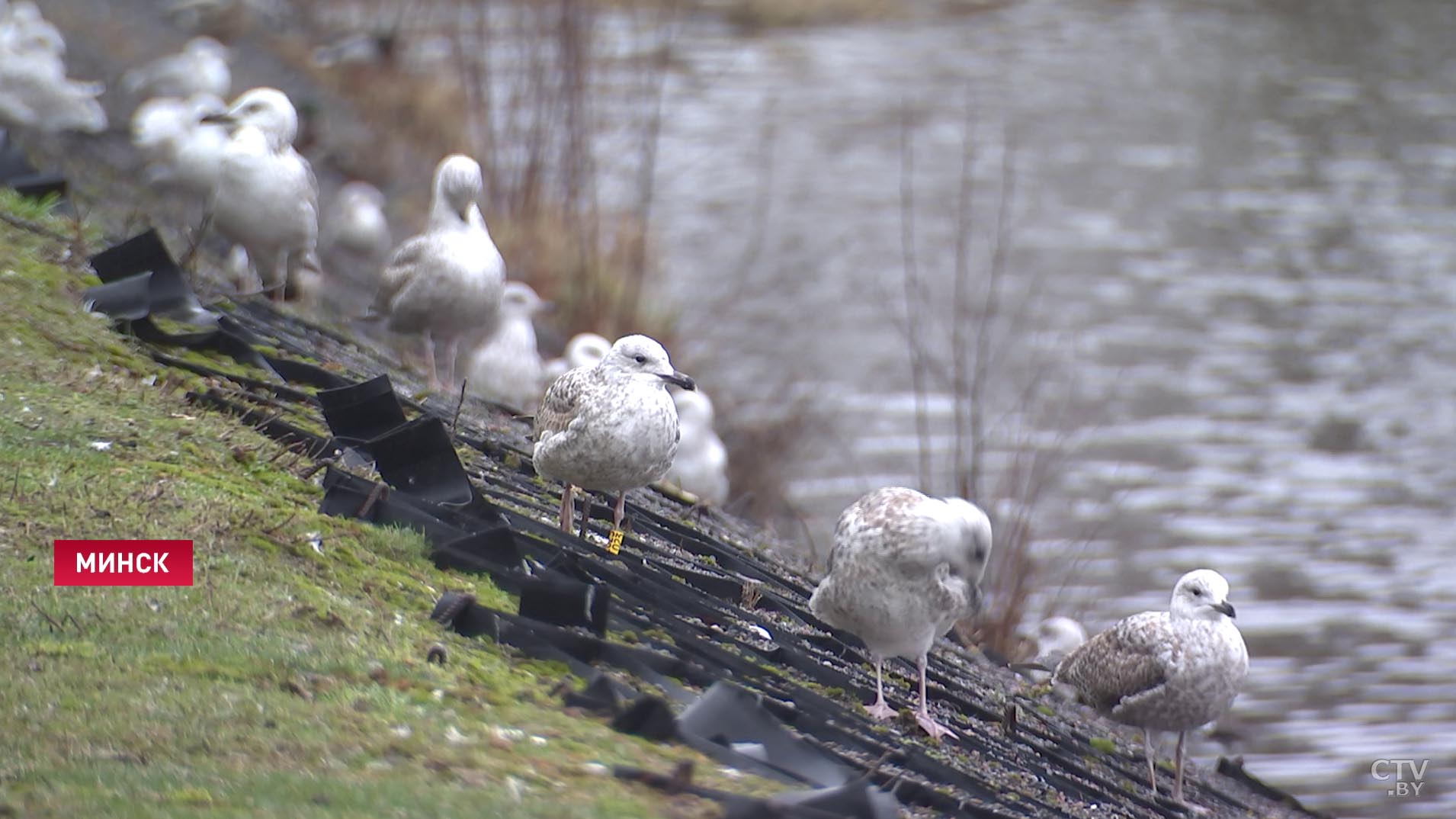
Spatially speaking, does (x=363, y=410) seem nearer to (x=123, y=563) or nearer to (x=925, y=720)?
(x=123, y=563)

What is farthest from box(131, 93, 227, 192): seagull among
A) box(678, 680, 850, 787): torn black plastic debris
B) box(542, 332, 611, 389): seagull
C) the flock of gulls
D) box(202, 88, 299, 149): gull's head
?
box(678, 680, 850, 787): torn black plastic debris

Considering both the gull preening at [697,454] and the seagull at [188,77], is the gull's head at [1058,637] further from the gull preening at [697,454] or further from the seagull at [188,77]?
the seagull at [188,77]

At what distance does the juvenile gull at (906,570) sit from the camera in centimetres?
553

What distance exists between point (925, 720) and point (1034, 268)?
1482 cm

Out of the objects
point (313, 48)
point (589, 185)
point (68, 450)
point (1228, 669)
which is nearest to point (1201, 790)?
point (1228, 669)

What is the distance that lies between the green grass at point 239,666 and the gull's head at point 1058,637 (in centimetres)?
470

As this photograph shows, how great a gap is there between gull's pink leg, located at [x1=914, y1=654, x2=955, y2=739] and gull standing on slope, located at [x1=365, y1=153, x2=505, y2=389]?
3.62 m

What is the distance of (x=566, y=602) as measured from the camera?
5.13 m

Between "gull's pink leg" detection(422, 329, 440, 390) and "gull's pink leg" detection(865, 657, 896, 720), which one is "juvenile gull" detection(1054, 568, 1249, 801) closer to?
"gull's pink leg" detection(865, 657, 896, 720)

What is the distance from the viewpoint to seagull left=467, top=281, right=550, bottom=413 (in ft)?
35.2

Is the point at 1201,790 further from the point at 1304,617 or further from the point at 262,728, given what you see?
the point at 1304,617

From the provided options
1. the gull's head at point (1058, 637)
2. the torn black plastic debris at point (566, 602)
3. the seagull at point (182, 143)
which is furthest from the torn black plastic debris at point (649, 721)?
the seagull at point (182, 143)

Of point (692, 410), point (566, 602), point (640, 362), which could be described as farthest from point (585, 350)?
point (566, 602)

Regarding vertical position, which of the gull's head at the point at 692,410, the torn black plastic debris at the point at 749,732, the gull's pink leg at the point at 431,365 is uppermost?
the gull's pink leg at the point at 431,365
